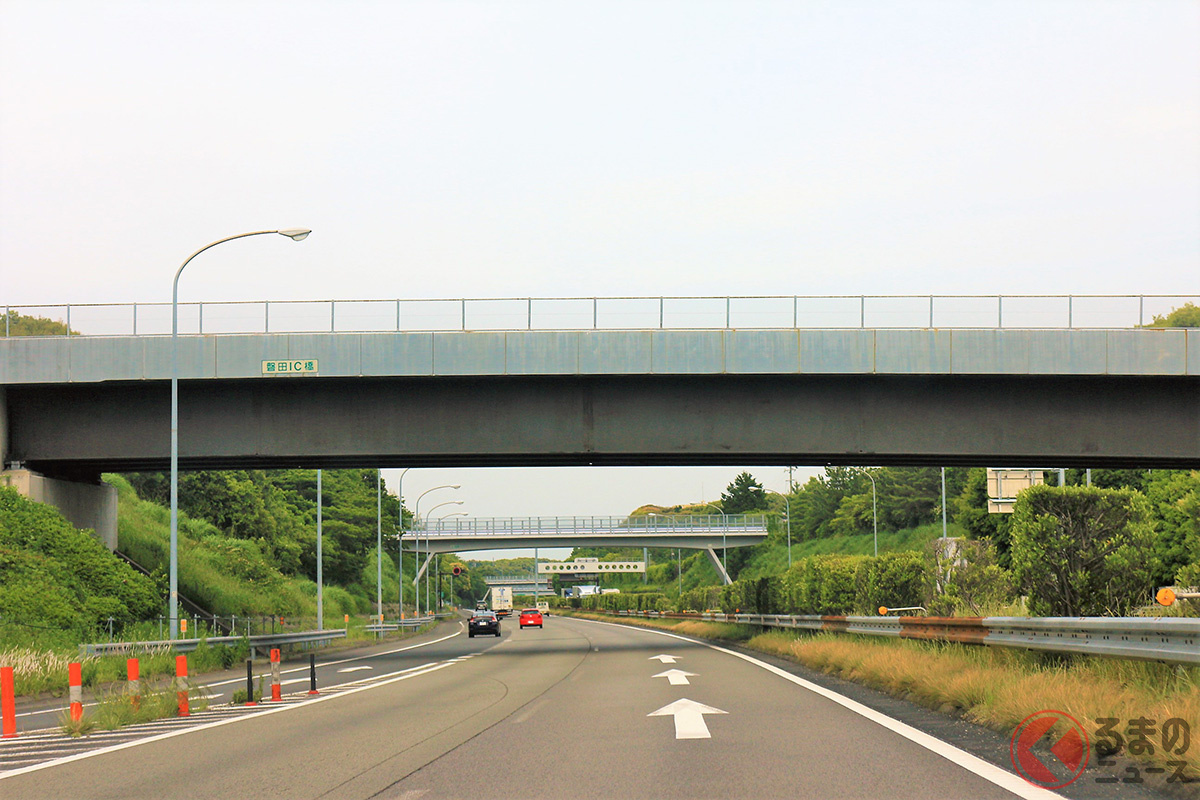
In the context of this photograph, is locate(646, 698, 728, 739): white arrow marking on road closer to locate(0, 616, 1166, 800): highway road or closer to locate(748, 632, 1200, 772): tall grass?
locate(0, 616, 1166, 800): highway road

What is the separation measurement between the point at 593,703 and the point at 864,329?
1776cm

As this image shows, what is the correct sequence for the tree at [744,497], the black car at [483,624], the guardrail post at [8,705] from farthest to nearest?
the tree at [744,497]
the black car at [483,624]
the guardrail post at [8,705]

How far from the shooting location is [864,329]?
101 ft

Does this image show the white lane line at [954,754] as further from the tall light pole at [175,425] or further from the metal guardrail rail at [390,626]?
the metal guardrail rail at [390,626]

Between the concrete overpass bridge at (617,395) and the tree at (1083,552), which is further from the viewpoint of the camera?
the concrete overpass bridge at (617,395)

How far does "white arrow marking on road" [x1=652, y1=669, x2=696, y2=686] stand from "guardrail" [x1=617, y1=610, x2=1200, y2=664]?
3.64 metres

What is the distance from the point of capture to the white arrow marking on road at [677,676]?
19.0 meters

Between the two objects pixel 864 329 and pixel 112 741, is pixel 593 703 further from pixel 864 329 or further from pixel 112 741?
pixel 864 329

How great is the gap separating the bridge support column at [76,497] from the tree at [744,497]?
119 meters

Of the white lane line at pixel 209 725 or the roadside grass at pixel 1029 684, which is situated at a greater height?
the roadside grass at pixel 1029 684

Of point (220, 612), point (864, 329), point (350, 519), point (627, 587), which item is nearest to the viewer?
point (864, 329)

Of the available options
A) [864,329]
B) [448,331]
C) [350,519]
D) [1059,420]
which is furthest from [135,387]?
[350,519]

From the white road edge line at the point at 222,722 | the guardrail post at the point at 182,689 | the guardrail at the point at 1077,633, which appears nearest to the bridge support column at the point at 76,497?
the white road edge line at the point at 222,722

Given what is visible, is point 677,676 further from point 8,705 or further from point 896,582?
point 8,705
